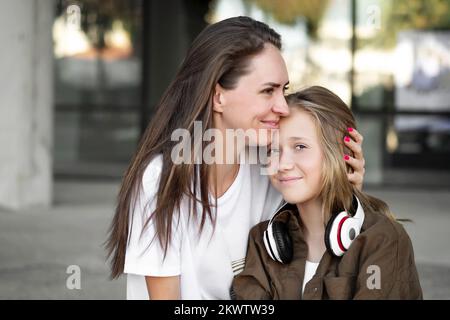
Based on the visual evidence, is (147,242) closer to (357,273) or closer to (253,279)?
(253,279)

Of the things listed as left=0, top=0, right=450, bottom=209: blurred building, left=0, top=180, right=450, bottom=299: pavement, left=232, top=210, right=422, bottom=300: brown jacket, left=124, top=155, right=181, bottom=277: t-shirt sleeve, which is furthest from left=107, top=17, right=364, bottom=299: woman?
left=0, top=0, right=450, bottom=209: blurred building

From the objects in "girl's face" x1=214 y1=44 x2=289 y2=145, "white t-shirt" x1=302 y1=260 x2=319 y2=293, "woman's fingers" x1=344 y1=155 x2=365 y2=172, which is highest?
"girl's face" x1=214 y1=44 x2=289 y2=145

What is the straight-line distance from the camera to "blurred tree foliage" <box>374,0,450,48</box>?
1105cm

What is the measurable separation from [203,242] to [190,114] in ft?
1.54

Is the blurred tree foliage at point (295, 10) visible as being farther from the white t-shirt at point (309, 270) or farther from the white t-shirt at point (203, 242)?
the white t-shirt at point (309, 270)

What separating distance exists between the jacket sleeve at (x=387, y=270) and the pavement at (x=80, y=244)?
2.78 metres

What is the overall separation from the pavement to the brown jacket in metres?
2.41

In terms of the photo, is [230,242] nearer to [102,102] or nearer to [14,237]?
[14,237]

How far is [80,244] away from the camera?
712 cm

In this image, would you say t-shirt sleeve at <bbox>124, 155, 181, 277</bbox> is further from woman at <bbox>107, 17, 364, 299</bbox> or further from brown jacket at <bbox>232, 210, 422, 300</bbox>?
brown jacket at <bbox>232, 210, 422, 300</bbox>

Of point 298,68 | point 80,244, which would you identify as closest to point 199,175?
point 80,244

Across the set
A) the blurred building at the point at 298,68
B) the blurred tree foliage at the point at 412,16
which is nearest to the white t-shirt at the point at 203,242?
the blurred building at the point at 298,68
